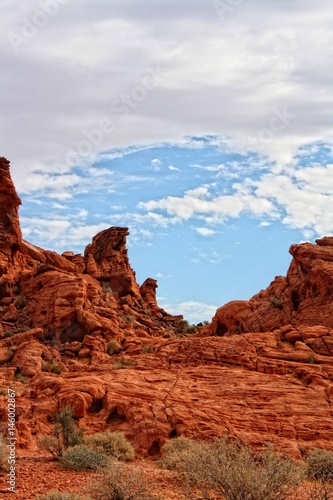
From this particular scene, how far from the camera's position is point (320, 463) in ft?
56.8

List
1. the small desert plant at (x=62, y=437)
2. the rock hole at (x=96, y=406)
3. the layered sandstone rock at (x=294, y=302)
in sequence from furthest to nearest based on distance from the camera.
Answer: the layered sandstone rock at (x=294, y=302) → the rock hole at (x=96, y=406) → the small desert plant at (x=62, y=437)

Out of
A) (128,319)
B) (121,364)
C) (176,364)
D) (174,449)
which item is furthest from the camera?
(128,319)

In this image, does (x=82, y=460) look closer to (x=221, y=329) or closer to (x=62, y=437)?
(x=62, y=437)

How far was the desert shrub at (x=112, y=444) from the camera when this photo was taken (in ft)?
58.2

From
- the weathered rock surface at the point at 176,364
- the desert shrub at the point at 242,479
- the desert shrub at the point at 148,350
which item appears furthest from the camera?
the desert shrub at the point at 148,350

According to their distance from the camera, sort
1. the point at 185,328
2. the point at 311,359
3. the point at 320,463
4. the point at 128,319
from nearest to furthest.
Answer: the point at 320,463
the point at 311,359
the point at 128,319
the point at 185,328

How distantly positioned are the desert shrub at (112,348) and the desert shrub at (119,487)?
20262 millimetres

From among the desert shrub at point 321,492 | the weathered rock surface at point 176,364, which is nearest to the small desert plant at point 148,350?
the weathered rock surface at point 176,364

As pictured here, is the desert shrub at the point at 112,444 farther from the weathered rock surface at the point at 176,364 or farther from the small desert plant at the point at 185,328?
the small desert plant at the point at 185,328

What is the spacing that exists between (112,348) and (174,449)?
16.0 meters

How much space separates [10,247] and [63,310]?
11949 mm

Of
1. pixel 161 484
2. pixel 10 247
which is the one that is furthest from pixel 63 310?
pixel 161 484

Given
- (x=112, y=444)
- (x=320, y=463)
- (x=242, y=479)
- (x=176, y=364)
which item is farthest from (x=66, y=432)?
(x=176, y=364)

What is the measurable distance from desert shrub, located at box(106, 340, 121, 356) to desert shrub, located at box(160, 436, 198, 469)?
14.7 meters
